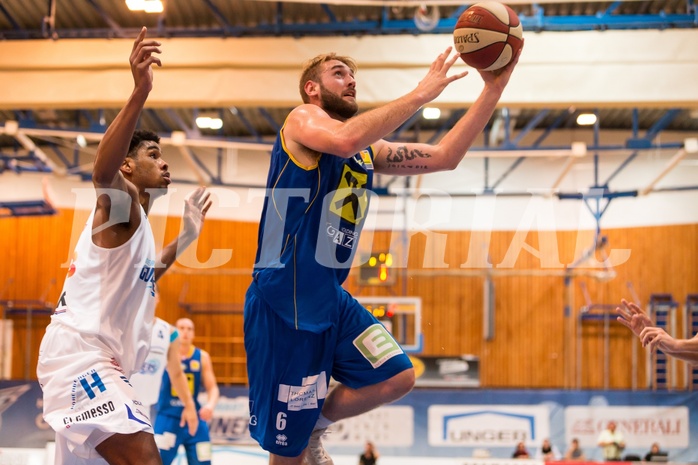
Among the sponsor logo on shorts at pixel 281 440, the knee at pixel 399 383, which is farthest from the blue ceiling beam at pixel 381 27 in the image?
the sponsor logo on shorts at pixel 281 440

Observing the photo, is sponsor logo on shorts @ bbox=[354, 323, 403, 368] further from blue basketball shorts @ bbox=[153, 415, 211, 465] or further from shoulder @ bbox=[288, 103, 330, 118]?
blue basketball shorts @ bbox=[153, 415, 211, 465]

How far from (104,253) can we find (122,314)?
368mm

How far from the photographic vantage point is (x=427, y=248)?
67.8 feet

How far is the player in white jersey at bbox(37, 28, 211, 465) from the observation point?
3971mm

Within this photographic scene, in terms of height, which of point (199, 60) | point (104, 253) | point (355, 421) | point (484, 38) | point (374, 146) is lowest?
point (355, 421)

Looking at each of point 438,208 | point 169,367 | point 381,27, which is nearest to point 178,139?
point 381,27

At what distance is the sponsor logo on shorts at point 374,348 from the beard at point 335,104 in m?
1.28

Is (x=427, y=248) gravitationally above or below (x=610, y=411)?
above

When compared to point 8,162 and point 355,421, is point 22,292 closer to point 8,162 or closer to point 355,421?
point 8,162

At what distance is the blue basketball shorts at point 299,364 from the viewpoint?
14.7ft

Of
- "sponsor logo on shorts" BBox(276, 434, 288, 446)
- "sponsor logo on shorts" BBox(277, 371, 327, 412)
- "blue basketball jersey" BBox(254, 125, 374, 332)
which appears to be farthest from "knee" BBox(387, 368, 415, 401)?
"sponsor logo on shorts" BBox(276, 434, 288, 446)

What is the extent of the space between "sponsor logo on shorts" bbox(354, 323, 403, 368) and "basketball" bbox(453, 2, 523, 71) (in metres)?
1.70

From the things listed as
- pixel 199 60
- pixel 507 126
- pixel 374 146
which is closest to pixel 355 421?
pixel 507 126

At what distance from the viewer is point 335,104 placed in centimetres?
470
